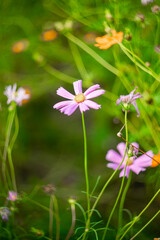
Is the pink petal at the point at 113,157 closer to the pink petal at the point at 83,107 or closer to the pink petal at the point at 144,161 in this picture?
the pink petal at the point at 144,161

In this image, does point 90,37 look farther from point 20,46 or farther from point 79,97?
point 79,97

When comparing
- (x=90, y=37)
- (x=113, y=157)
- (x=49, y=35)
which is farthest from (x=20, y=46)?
(x=113, y=157)

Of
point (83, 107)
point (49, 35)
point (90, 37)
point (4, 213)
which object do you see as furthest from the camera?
point (49, 35)

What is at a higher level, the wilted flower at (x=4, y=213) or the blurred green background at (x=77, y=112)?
the blurred green background at (x=77, y=112)

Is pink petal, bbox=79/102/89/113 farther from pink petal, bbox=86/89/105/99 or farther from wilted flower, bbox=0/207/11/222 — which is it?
wilted flower, bbox=0/207/11/222

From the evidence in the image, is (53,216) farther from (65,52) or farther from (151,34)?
(65,52)

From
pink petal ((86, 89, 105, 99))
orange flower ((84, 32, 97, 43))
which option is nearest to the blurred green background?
orange flower ((84, 32, 97, 43))

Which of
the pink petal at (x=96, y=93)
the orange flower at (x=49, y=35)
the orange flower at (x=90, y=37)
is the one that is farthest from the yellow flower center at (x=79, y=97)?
the orange flower at (x=49, y=35)

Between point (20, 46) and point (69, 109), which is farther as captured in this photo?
point (20, 46)

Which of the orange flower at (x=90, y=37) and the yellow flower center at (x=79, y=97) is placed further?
the orange flower at (x=90, y=37)
